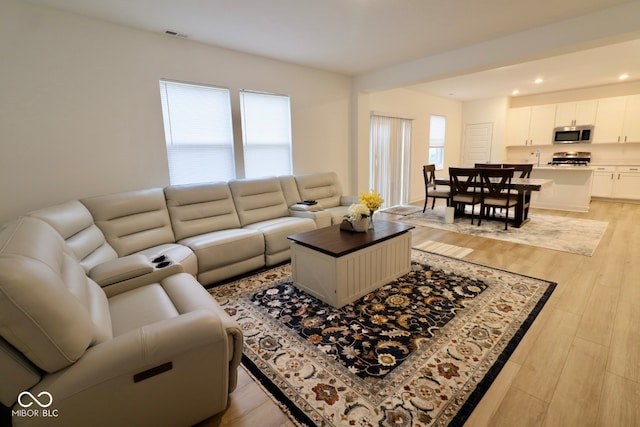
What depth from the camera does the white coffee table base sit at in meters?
2.43

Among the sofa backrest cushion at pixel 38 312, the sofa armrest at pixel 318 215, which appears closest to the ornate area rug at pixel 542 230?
the sofa armrest at pixel 318 215

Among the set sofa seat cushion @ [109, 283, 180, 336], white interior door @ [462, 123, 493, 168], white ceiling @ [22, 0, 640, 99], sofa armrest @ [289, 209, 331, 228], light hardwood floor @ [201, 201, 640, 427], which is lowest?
light hardwood floor @ [201, 201, 640, 427]

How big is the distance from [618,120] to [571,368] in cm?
741

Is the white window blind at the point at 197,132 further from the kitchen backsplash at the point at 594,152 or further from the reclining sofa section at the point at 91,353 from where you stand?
the kitchen backsplash at the point at 594,152

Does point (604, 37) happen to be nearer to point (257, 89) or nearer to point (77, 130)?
point (257, 89)

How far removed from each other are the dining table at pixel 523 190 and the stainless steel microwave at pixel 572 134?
3.14m

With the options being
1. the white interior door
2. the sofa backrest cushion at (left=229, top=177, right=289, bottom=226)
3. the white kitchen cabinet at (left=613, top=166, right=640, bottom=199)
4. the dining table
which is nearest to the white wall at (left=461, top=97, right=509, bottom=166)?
the white interior door

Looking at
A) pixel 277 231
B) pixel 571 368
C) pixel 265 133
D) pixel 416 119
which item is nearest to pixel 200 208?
pixel 277 231

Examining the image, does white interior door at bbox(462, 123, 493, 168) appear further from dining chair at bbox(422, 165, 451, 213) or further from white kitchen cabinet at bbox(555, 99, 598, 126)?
dining chair at bbox(422, 165, 451, 213)

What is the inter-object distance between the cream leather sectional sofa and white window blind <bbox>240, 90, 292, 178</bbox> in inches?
72.8

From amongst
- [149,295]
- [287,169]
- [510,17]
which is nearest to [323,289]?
[149,295]

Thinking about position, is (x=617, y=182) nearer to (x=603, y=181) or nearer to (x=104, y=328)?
(x=603, y=181)

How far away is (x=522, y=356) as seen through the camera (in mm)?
1868

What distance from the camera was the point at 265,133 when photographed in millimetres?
4254
